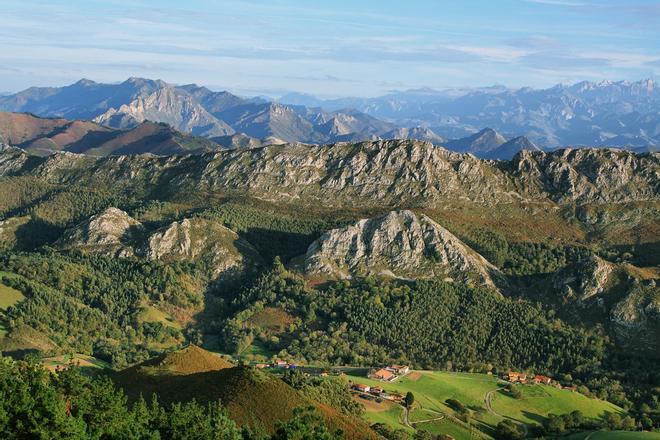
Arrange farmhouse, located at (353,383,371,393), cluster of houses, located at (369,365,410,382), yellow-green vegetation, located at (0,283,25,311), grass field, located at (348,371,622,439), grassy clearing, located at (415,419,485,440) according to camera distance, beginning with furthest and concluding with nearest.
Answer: yellow-green vegetation, located at (0,283,25,311), cluster of houses, located at (369,365,410,382), farmhouse, located at (353,383,371,393), grass field, located at (348,371,622,439), grassy clearing, located at (415,419,485,440)

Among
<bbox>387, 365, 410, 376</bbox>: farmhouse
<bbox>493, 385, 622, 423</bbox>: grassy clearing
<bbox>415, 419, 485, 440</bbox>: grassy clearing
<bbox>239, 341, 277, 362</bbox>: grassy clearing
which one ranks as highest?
<bbox>415, 419, 485, 440</bbox>: grassy clearing

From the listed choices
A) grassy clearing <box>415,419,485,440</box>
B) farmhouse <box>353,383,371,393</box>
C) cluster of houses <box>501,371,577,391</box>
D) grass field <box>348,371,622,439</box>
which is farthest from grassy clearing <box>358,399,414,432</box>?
cluster of houses <box>501,371,577,391</box>

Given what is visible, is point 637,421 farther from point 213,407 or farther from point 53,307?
point 53,307

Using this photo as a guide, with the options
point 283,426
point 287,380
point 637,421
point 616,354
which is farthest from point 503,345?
point 283,426

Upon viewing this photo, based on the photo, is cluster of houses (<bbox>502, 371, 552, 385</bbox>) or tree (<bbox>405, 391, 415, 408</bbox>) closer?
tree (<bbox>405, 391, 415, 408</bbox>)

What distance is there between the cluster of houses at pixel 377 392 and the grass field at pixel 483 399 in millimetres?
3883

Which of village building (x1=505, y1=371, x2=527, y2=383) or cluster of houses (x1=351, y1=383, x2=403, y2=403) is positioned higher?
cluster of houses (x1=351, y1=383, x2=403, y2=403)

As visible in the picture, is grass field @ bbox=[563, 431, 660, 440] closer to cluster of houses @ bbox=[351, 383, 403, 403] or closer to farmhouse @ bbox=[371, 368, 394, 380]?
cluster of houses @ bbox=[351, 383, 403, 403]

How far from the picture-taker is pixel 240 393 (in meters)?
106

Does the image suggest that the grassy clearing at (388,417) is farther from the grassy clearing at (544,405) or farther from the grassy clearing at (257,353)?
the grassy clearing at (257,353)

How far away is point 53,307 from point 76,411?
127189mm

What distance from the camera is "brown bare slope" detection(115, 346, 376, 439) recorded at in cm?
10175

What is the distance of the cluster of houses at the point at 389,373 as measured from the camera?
16162 centimetres

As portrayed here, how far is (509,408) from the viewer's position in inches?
6038
